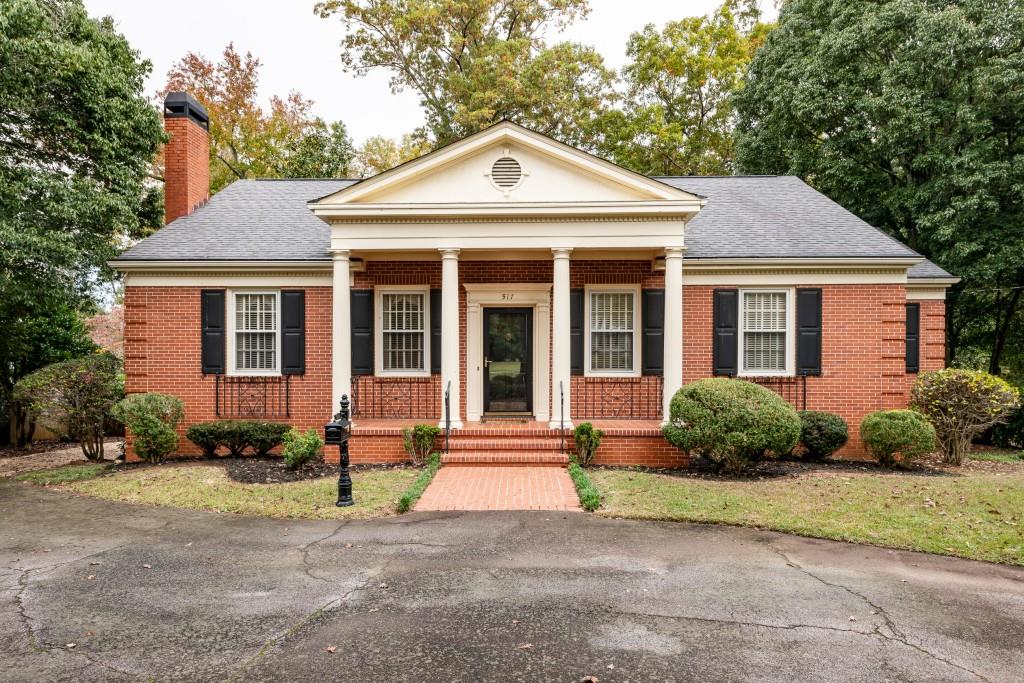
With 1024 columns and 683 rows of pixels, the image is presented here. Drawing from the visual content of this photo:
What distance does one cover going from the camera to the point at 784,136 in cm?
1733

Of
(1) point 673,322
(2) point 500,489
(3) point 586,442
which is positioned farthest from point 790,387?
(2) point 500,489

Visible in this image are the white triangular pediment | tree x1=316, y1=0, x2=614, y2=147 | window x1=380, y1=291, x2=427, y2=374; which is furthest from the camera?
tree x1=316, y1=0, x2=614, y2=147

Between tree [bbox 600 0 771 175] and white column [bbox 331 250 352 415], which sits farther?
tree [bbox 600 0 771 175]

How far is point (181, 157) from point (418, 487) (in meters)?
9.76

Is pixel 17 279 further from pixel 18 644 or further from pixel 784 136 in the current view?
pixel 784 136

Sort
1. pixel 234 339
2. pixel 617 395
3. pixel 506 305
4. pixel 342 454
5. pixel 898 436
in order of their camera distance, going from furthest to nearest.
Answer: pixel 506 305 → pixel 617 395 → pixel 234 339 → pixel 898 436 → pixel 342 454

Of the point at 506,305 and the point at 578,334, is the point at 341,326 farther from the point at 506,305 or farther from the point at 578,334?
the point at 578,334

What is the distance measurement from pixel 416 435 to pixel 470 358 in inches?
92.0

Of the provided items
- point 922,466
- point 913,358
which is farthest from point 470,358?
point 913,358

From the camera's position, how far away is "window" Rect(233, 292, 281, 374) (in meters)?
11.5

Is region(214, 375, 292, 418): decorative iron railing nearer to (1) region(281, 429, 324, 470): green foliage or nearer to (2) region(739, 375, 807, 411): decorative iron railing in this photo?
(1) region(281, 429, 324, 470): green foliage

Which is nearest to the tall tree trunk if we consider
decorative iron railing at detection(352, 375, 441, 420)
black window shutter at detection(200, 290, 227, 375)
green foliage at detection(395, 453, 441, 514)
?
decorative iron railing at detection(352, 375, 441, 420)

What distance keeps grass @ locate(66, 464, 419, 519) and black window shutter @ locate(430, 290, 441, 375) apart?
8.96 feet

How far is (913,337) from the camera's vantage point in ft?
40.4
